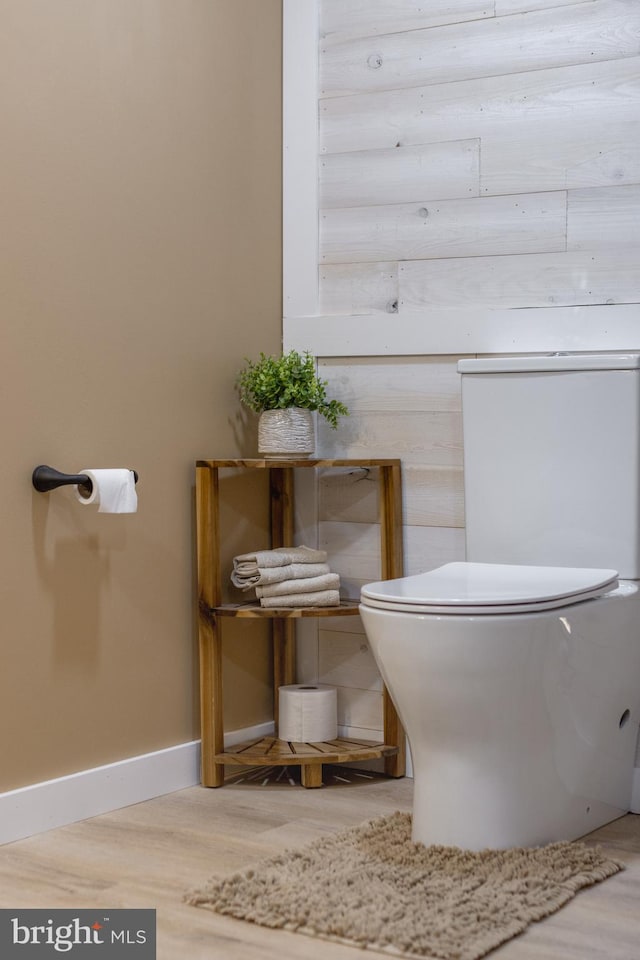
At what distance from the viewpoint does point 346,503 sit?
278 cm

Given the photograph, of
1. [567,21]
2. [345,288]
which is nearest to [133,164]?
[345,288]

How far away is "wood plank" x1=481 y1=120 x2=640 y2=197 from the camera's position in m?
2.41

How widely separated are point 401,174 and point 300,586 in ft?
3.25

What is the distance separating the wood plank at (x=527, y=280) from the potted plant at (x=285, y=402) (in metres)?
0.31

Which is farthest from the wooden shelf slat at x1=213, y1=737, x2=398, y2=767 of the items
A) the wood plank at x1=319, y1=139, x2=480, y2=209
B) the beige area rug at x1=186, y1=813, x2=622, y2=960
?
the wood plank at x1=319, y1=139, x2=480, y2=209

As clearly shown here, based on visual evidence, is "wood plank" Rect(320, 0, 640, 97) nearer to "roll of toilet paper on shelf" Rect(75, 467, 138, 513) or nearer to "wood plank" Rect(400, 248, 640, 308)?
"wood plank" Rect(400, 248, 640, 308)

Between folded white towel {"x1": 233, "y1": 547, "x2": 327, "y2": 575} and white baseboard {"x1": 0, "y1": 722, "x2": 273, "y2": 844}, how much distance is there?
41 centimetres

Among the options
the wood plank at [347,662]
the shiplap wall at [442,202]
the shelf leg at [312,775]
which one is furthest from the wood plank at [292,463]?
the shelf leg at [312,775]

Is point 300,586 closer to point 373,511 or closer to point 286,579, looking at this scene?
point 286,579

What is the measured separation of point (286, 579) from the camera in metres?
2.57

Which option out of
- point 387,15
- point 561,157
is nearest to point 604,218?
point 561,157

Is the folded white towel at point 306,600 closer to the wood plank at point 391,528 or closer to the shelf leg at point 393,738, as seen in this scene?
the wood plank at point 391,528

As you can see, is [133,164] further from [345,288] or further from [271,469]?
[271,469]

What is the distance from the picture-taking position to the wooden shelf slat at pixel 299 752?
2.50 metres
